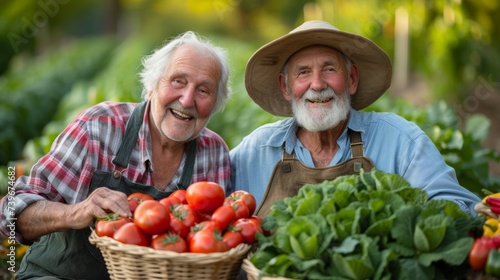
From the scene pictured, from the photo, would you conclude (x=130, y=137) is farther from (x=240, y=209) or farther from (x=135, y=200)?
(x=240, y=209)

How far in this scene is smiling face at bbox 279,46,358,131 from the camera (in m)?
4.16

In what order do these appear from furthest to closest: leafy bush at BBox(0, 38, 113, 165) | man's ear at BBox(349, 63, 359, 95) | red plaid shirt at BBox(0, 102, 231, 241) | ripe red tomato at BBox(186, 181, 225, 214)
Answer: leafy bush at BBox(0, 38, 113, 165) → man's ear at BBox(349, 63, 359, 95) → red plaid shirt at BBox(0, 102, 231, 241) → ripe red tomato at BBox(186, 181, 225, 214)

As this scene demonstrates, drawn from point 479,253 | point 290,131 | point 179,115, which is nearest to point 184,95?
point 179,115

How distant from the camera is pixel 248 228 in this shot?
3.15 m

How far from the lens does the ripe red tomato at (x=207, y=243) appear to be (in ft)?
9.77

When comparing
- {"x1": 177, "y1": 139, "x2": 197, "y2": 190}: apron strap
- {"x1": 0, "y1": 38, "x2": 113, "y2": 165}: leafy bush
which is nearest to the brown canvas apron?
{"x1": 177, "y1": 139, "x2": 197, "y2": 190}: apron strap

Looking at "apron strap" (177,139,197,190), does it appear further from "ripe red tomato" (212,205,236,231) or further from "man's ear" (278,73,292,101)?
"ripe red tomato" (212,205,236,231)

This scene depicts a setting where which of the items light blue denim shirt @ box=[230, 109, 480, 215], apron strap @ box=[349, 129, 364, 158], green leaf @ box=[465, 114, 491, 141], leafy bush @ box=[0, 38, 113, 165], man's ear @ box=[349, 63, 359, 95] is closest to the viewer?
light blue denim shirt @ box=[230, 109, 480, 215]

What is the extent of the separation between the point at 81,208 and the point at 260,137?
4.60ft

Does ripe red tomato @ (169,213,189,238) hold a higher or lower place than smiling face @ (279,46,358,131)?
lower

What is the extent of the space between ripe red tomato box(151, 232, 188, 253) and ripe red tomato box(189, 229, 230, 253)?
0.14 ft

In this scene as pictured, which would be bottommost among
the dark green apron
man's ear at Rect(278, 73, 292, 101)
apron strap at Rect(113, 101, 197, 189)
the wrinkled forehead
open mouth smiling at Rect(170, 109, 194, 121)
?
the dark green apron

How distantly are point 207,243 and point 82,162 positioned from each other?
117cm

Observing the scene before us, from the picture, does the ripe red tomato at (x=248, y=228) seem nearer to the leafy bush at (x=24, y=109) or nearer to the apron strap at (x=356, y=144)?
the apron strap at (x=356, y=144)
